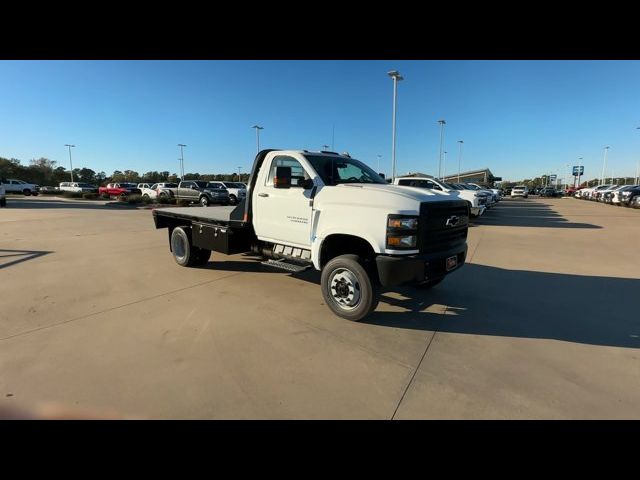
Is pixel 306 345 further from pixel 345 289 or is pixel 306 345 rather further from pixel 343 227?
pixel 343 227

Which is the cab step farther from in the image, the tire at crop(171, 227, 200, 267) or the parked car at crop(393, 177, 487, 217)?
the parked car at crop(393, 177, 487, 217)

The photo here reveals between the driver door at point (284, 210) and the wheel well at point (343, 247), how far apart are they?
0.31 metres

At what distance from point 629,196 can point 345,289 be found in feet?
107

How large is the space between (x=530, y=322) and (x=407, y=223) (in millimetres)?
2181

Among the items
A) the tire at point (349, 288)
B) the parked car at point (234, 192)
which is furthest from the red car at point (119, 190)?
the tire at point (349, 288)

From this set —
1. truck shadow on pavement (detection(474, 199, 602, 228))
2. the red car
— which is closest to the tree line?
the red car

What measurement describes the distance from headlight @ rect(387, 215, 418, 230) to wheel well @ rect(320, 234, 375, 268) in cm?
61

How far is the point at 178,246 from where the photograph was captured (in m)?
7.40

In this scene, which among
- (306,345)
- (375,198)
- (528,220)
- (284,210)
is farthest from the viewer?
(528,220)

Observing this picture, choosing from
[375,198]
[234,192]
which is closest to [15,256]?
[375,198]
